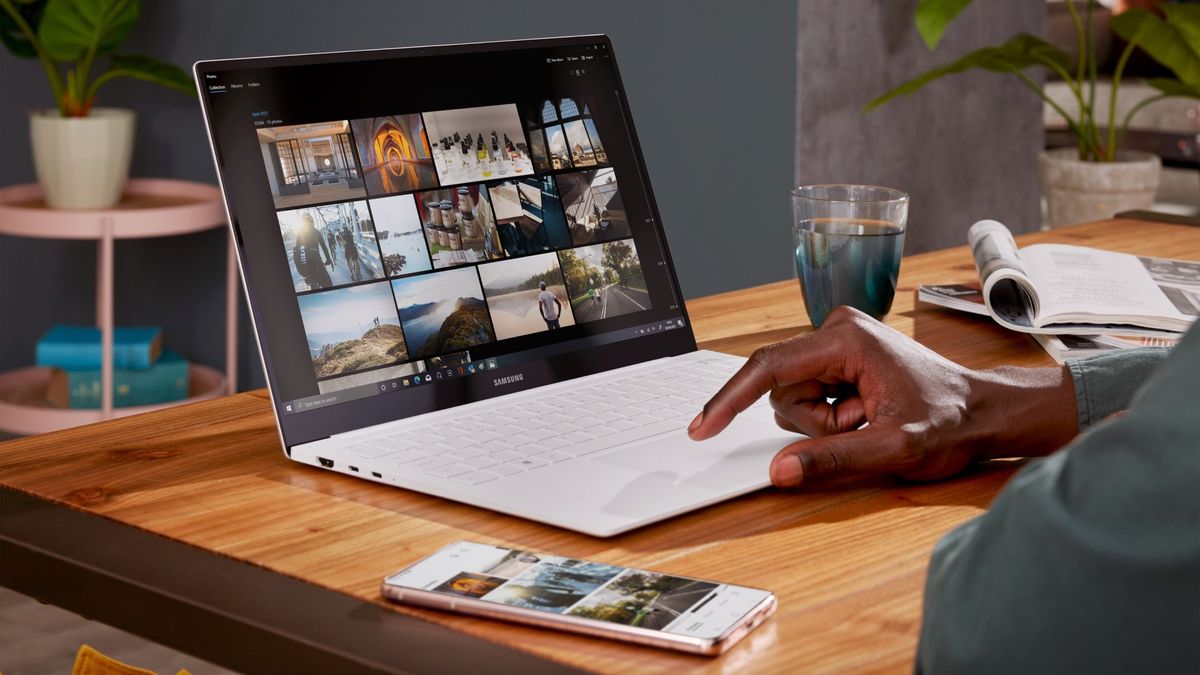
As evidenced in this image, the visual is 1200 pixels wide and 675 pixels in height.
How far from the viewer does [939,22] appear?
311cm

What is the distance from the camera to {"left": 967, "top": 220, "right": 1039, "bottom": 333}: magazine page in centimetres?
121

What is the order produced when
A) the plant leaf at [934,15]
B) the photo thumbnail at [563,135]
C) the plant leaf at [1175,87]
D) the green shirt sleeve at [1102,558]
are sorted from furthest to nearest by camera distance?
the plant leaf at [1175,87]
the plant leaf at [934,15]
the photo thumbnail at [563,135]
the green shirt sleeve at [1102,558]

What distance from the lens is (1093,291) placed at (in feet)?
4.02

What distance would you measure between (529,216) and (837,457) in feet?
1.18

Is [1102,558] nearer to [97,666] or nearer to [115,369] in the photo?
[97,666]

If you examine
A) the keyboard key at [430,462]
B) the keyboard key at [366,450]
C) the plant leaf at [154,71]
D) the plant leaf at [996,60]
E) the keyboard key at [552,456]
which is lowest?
the keyboard key at [552,456]

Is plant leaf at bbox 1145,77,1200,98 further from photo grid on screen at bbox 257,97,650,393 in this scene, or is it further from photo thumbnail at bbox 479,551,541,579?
photo thumbnail at bbox 479,551,541,579

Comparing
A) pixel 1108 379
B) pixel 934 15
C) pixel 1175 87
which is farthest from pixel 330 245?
pixel 1175 87

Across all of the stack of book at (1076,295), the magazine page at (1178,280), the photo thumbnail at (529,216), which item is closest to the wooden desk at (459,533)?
the photo thumbnail at (529,216)

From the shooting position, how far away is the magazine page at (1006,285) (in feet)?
3.96

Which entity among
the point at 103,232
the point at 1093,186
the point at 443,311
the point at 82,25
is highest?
the point at 82,25

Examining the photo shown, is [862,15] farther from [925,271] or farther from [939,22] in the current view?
[925,271]

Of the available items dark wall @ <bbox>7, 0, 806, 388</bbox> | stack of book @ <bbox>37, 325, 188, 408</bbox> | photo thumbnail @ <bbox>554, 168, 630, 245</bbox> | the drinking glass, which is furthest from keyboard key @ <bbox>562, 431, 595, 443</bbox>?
dark wall @ <bbox>7, 0, 806, 388</bbox>

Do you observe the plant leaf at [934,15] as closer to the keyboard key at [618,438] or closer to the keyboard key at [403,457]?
the keyboard key at [618,438]
